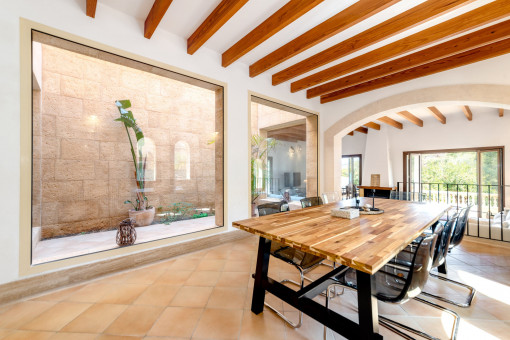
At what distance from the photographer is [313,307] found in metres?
1.36

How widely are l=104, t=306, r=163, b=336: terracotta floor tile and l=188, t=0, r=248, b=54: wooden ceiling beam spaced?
113 inches

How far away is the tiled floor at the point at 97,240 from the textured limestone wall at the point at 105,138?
324 mm

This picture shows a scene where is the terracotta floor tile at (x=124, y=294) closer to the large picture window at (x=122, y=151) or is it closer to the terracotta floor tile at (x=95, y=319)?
the terracotta floor tile at (x=95, y=319)

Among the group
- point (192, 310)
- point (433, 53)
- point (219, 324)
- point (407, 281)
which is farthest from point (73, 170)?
point (433, 53)

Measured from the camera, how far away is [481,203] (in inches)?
243

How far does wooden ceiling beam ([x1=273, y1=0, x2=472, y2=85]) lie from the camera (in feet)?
6.75

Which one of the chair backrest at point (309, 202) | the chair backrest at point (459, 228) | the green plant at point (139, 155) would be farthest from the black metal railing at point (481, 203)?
the green plant at point (139, 155)

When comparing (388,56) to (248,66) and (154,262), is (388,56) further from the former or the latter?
(154,262)

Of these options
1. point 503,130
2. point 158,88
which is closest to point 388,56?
point 158,88

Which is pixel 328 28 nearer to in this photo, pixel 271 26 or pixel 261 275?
pixel 271 26

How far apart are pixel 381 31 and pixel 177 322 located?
12.0 feet

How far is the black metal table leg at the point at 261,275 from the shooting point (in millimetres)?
1672

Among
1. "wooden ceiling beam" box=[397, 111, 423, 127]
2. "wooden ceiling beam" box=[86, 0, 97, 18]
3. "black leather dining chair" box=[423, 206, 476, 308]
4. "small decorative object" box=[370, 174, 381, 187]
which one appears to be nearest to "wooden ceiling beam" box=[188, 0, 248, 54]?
"wooden ceiling beam" box=[86, 0, 97, 18]

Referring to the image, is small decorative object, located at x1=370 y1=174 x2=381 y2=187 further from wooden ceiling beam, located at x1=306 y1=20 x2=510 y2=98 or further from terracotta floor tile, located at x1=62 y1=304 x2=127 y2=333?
terracotta floor tile, located at x1=62 y1=304 x2=127 y2=333
